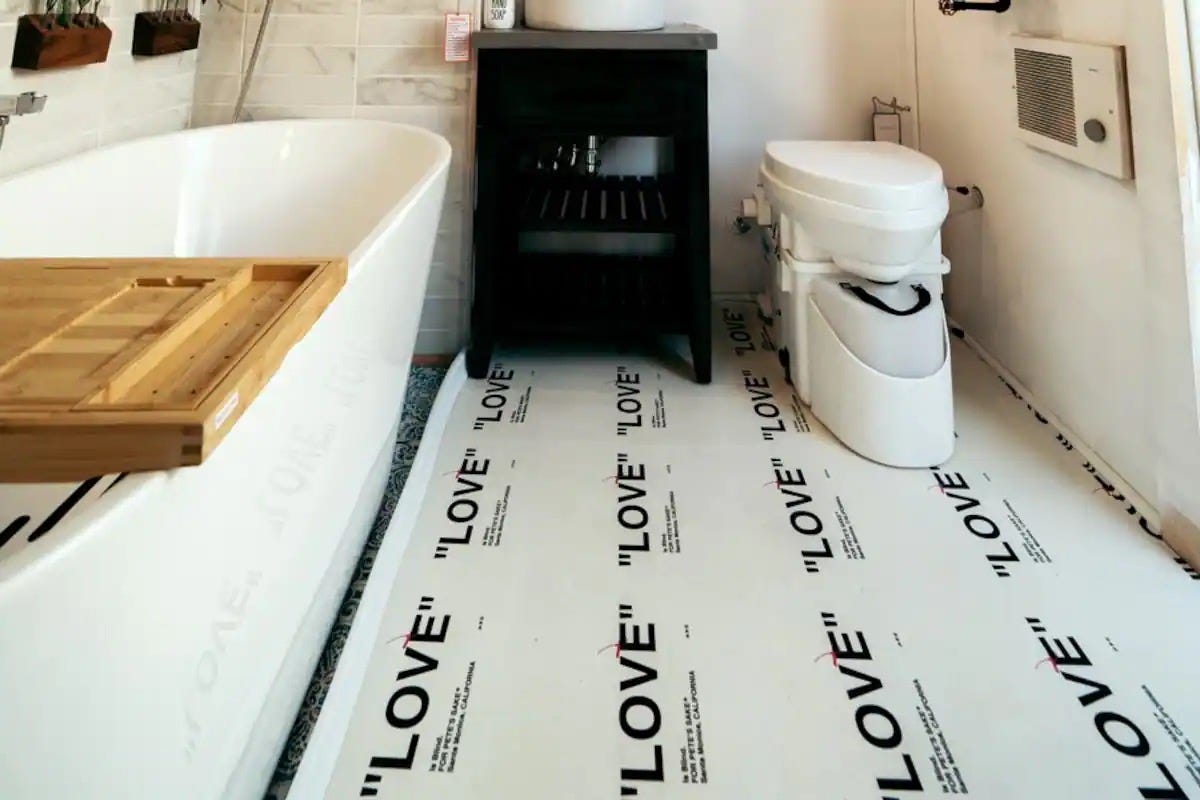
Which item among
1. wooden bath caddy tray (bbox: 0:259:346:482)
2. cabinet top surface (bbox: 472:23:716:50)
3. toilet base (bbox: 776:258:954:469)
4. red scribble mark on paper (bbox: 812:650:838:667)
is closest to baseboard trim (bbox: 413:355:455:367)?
cabinet top surface (bbox: 472:23:716:50)

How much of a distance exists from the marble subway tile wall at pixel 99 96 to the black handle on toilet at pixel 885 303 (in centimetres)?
153

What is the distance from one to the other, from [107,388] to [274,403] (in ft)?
0.63

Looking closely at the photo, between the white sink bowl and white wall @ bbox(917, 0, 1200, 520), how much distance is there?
821 millimetres

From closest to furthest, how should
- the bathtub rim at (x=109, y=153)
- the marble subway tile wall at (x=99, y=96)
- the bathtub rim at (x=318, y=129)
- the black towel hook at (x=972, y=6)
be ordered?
the bathtub rim at (x=109, y=153) < the bathtub rim at (x=318, y=129) < the marble subway tile wall at (x=99, y=96) < the black towel hook at (x=972, y=6)

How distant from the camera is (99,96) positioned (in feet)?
5.31

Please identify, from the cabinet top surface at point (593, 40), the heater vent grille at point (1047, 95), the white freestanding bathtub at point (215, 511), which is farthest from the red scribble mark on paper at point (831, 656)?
the cabinet top surface at point (593, 40)

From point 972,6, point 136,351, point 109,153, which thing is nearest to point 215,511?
point 136,351

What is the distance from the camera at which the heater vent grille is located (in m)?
1.54

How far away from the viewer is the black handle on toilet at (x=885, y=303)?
164 cm

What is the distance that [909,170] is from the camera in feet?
5.36

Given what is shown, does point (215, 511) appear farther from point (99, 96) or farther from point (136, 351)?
point (99, 96)

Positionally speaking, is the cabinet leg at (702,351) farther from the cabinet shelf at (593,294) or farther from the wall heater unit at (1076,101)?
the wall heater unit at (1076,101)

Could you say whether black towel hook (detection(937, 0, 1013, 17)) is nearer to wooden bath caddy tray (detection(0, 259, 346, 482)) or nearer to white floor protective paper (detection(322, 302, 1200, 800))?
white floor protective paper (detection(322, 302, 1200, 800))

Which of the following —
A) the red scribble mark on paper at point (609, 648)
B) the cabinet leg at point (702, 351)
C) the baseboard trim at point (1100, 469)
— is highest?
the cabinet leg at point (702, 351)
